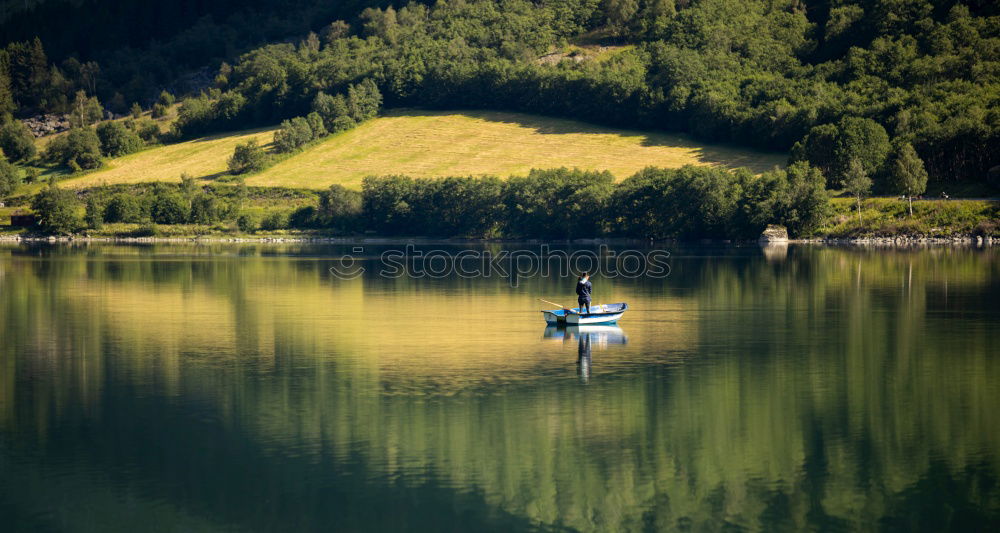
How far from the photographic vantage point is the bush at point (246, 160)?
165 m

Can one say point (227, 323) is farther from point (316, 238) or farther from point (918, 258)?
point (316, 238)

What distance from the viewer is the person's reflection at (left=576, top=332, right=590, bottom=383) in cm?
3245

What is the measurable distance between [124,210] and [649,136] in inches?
3063

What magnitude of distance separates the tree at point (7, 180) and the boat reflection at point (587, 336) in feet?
469

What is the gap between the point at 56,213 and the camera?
147250 mm

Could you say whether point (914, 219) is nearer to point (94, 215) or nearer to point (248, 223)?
point (248, 223)

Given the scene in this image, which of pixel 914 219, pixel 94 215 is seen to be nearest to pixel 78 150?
pixel 94 215

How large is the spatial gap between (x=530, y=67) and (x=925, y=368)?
535 feet

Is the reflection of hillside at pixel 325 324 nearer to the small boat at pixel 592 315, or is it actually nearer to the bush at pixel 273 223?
the small boat at pixel 592 315

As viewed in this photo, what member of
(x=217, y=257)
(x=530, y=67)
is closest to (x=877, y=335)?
(x=217, y=257)

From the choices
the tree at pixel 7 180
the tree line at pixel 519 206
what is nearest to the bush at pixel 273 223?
the tree line at pixel 519 206

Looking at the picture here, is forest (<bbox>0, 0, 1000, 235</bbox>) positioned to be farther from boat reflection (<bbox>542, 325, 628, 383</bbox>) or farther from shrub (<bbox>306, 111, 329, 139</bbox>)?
boat reflection (<bbox>542, 325, 628, 383</bbox>)

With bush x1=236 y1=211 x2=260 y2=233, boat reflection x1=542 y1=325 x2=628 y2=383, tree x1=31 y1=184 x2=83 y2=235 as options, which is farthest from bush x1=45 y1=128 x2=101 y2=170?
boat reflection x1=542 y1=325 x2=628 y2=383

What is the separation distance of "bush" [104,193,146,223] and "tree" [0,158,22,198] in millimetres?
22177
